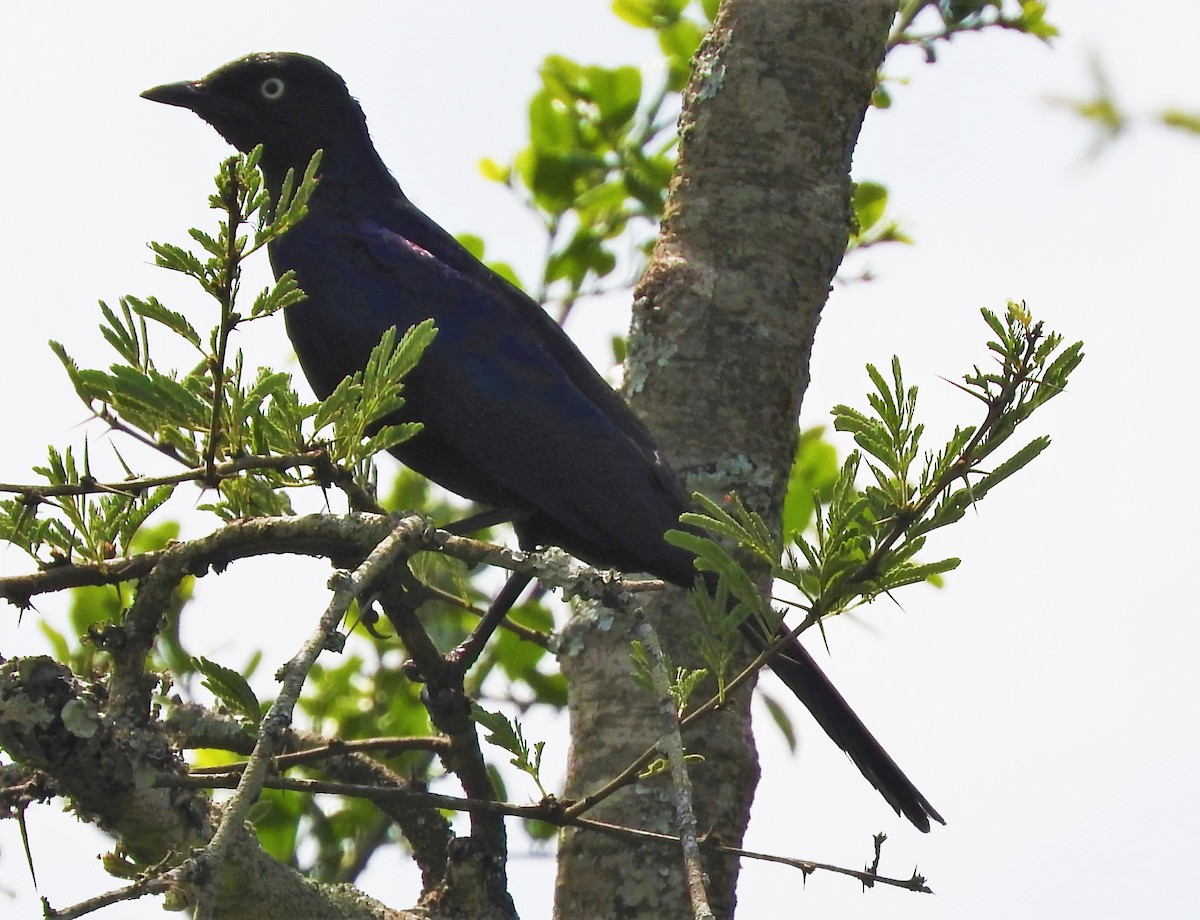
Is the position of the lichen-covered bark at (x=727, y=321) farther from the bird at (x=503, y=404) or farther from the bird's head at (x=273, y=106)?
the bird's head at (x=273, y=106)

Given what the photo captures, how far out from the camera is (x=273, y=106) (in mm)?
4777

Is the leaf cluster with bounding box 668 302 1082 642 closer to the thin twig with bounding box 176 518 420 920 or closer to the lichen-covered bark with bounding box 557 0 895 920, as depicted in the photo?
the thin twig with bounding box 176 518 420 920

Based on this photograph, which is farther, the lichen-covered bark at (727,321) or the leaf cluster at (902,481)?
the lichen-covered bark at (727,321)

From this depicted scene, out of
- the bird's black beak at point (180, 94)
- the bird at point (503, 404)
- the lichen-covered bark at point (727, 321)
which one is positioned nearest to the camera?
the lichen-covered bark at point (727, 321)

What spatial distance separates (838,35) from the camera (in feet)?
14.0

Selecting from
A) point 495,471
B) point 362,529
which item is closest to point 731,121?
point 495,471

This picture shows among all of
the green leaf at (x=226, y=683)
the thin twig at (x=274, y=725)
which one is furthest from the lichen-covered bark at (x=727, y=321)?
the thin twig at (x=274, y=725)

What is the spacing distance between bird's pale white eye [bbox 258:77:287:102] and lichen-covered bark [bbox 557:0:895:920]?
1259 mm

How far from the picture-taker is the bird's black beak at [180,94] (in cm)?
465

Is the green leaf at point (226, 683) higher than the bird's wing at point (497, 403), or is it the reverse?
the bird's wing at point (497, 403)

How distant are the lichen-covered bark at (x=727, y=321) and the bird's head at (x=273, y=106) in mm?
1167

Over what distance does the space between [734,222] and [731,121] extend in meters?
0.30

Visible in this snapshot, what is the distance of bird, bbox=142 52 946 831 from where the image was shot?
373 cm

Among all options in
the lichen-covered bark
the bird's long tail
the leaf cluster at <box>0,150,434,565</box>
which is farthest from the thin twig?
the bird's long tail
